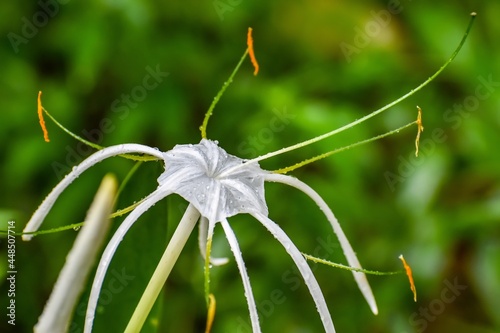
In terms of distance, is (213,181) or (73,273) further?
(213,181)

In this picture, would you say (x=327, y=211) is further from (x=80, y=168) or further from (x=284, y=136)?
(x=284, y=136)

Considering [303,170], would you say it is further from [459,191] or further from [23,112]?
[23,112]

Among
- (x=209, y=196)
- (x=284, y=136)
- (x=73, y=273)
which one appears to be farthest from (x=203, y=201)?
(x=284, y=136)

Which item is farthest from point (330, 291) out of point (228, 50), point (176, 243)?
point (176, 243)

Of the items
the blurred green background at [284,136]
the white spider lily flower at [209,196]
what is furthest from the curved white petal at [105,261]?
the blurred green background at [284,136]

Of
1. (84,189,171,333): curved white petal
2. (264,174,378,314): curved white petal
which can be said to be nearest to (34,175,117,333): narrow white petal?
(84,189,171,333): curved white petal

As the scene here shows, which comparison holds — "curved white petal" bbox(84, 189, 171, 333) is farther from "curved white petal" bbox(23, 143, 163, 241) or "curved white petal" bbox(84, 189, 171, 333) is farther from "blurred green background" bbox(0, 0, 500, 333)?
"blurred green background" bbox(0, 0, 500, 333)

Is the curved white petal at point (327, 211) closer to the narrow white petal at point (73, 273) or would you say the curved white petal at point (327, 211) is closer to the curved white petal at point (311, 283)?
the curved white petal at point (311, 283)

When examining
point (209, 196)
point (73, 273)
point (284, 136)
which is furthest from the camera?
point (284, 136)
